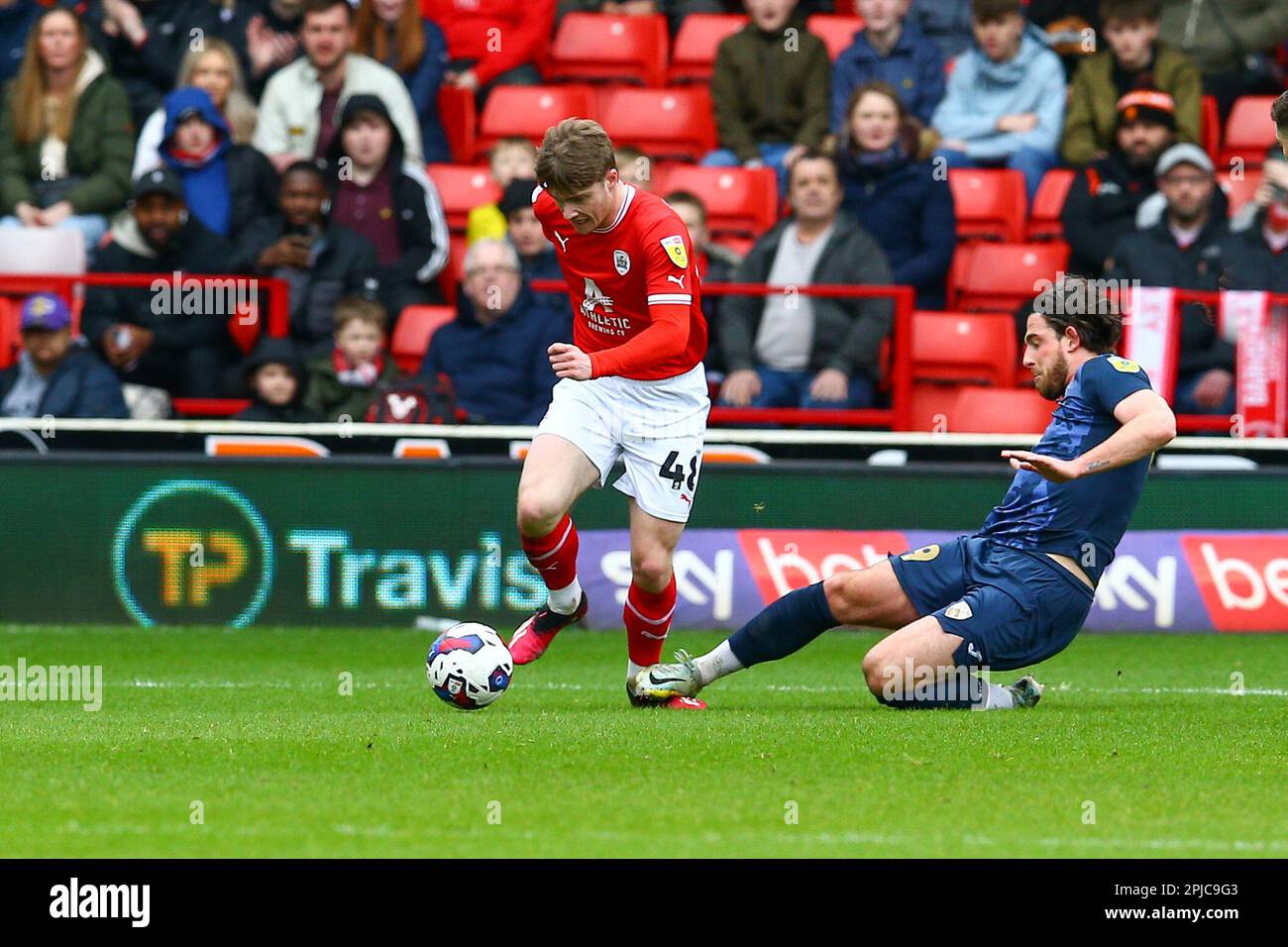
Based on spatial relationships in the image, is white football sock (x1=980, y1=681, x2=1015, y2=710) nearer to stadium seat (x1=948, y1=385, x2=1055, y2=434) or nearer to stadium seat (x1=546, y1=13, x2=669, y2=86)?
stadium seat (x1=948, y1=385, x2=1055, y2=434)

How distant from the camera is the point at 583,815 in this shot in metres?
5.51

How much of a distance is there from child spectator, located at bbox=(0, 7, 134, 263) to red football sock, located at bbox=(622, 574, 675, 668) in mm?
7379

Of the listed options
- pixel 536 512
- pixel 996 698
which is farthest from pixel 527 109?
pixel 996 698

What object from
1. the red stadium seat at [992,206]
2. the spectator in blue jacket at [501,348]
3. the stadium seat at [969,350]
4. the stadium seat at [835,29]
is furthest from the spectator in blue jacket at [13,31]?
the stadium seat at [969,350]

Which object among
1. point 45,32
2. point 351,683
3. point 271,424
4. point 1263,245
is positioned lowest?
point 351,683

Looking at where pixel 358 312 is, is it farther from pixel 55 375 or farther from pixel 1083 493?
pixel 1083 493

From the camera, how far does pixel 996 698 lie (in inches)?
315

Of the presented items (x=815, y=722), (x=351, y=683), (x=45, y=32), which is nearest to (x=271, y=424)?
(x=351, y=683)

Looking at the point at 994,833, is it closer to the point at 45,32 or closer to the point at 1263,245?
the point at 1263,245

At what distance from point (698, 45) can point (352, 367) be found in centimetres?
461

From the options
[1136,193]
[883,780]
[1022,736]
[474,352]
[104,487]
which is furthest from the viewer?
[1136,193]

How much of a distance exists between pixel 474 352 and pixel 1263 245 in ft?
16.3

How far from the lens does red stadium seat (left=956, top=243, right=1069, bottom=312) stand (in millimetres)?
13844

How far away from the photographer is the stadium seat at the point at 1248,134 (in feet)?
48.2
